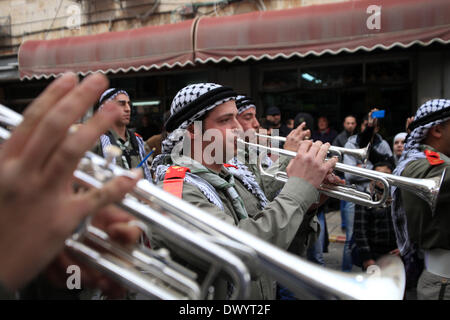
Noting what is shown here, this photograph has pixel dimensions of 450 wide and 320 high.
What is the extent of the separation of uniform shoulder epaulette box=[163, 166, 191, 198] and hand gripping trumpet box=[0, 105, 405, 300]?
1.67 feet

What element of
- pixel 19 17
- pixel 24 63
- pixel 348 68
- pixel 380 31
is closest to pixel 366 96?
pixel 348 68

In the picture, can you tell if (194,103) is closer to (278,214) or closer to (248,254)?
(278,214)

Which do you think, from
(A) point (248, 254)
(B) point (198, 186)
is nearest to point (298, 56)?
Answer: (B) point (198, 186)

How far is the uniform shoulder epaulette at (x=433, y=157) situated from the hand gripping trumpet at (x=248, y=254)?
5.10 feet

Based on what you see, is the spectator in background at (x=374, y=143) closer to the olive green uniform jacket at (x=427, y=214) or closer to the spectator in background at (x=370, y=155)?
the spectator in background at (x=370, y=155)

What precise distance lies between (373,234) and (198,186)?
243 centimetres

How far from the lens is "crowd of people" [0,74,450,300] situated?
62cm

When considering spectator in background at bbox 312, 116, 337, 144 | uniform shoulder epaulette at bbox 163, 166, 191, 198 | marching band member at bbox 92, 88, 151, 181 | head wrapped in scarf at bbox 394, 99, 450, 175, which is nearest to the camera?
uniform shoulder epaulette at bbox 163, 166, 191, 198

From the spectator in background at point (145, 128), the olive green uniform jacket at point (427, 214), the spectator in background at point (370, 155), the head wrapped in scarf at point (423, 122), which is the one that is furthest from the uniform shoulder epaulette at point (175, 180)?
the spectator in background at point (145, 128)

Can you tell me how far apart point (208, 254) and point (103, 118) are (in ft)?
1.33

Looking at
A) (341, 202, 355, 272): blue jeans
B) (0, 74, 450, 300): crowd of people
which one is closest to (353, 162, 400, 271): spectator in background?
(0, 74, 450, 300): crowd of people

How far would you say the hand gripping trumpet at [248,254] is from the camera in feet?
2.82

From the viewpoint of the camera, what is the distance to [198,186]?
5.13 ft

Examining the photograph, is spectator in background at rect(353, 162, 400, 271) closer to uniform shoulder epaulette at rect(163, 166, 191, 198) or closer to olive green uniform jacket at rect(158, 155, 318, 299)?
olive green uniform jacket at rect(158, 155, 318, 299)
